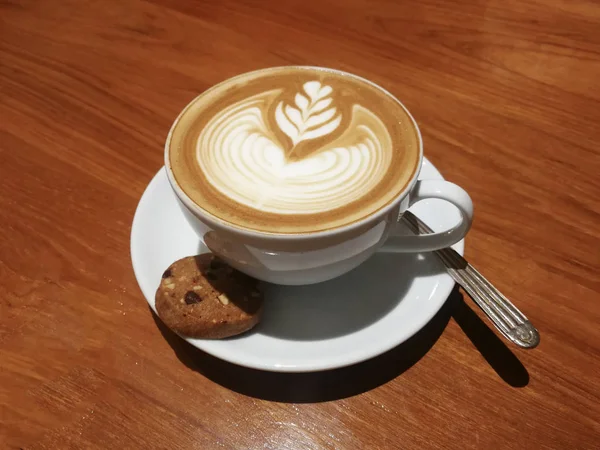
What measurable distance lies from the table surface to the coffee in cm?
26

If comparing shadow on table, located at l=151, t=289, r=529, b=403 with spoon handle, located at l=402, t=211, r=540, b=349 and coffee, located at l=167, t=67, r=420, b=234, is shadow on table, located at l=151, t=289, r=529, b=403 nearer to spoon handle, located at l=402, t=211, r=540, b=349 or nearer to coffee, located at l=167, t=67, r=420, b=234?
spoon handle, located at l=402, t=211, r=540, b=349

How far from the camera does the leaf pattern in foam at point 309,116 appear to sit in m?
0.85

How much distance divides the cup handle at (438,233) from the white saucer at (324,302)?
54mm

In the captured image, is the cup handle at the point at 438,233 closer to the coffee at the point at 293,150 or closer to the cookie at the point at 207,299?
the coffee at the point at 293,150

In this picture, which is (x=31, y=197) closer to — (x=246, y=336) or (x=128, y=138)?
(x=128, y=138)

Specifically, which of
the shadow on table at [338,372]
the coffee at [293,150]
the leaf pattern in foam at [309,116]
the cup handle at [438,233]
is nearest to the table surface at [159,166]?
the shadow on table at [338,372]

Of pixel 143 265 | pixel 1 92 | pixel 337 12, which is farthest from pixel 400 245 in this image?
pixel 1 92

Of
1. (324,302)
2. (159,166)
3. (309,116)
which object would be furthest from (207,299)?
(159,166)

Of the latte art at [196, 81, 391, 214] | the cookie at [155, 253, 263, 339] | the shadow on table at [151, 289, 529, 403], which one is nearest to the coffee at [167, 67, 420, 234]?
the latte art at [196, 81, 391, 214]

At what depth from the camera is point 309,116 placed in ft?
2.87

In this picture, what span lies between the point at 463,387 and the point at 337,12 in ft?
3.79

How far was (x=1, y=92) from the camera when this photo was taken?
129 cm

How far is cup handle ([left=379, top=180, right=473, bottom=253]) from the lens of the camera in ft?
2.47

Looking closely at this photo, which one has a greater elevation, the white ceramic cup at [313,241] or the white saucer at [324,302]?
the white ceramic cup at [313,241]
